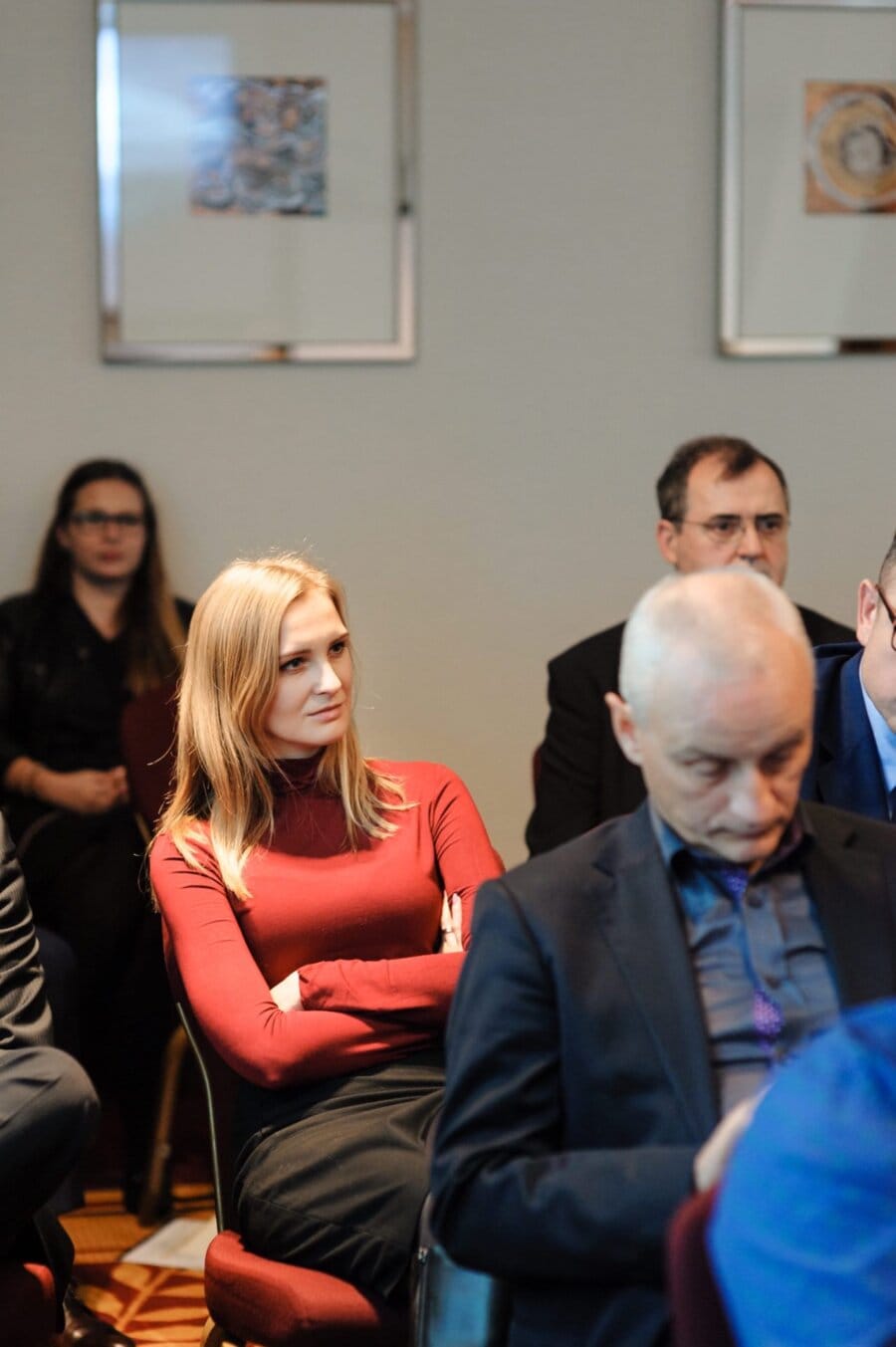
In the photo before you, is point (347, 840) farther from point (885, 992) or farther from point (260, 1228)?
point (885, 992)

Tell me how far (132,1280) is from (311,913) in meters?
1.27

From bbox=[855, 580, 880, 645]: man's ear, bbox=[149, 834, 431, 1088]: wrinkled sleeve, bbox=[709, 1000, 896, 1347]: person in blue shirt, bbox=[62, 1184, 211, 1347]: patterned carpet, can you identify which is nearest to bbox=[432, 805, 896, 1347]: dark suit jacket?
bbox=[709, 1000, 896, 1347]: person in blue shirt

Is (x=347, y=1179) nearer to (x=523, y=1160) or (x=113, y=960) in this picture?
(x=523, y=1160)

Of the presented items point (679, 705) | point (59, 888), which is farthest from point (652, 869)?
point (59, 888)

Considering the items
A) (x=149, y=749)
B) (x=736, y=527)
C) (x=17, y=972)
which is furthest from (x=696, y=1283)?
(x=736, y=527)

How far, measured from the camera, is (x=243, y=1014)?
2.38 meters

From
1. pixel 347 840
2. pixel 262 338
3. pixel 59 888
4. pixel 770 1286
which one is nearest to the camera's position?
pixel 770 1286

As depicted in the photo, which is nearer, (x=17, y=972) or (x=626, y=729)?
(x=626, y=729)

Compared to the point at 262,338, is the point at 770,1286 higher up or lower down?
lower down

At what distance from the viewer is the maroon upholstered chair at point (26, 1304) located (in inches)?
89.4

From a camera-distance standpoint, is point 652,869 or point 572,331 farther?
point 572,331

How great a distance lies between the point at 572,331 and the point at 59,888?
1.94 m

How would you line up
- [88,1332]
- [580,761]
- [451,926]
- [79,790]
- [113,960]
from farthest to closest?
[79,790], [113,960], [580,761], [88,1332], [451,926]

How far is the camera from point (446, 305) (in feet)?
14.4
